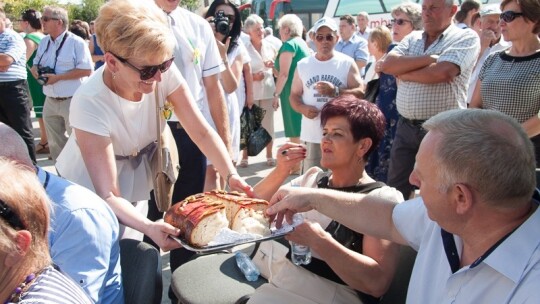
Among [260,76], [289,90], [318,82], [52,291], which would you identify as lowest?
[289,90]

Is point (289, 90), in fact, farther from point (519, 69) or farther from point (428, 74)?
point (519, 69)

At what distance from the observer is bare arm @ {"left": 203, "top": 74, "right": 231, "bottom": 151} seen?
12.1ft

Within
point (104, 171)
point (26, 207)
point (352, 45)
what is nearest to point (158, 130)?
point (104, 171)

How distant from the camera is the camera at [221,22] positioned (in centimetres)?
427

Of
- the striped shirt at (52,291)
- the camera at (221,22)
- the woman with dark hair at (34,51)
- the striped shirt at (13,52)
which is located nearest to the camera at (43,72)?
the striped shirt at (13,52)

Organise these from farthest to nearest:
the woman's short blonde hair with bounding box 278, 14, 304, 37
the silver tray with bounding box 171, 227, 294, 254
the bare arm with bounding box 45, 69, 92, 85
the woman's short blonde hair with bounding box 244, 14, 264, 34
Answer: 1. the woman's short blonde hair with bounding box 244, 14, 264, 34
2. the woman's short blonde hair with bounding box 278, 14, 304, 37
3. the bare arm with bounding box 45, 69, 92, 85
4. the silver tray with bounding box 171, 227, 294, 254

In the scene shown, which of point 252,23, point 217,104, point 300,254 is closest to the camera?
point 300,254

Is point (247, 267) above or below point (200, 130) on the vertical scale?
below

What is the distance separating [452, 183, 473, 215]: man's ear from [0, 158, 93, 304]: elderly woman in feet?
3.70

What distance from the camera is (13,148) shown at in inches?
69.4

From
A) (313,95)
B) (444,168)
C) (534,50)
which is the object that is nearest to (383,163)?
(313,95)

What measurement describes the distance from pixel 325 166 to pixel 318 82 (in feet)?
8.26

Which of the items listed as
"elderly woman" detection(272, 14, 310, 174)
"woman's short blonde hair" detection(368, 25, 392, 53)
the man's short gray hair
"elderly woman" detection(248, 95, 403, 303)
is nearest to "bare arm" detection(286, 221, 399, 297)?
"elderly woman" detection(248, 95, 403, 303)

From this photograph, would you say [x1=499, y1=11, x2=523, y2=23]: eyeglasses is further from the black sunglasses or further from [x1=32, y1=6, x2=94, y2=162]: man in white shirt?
[x1=32, y1=6, x2=94, y2=162]: man in white shirt
